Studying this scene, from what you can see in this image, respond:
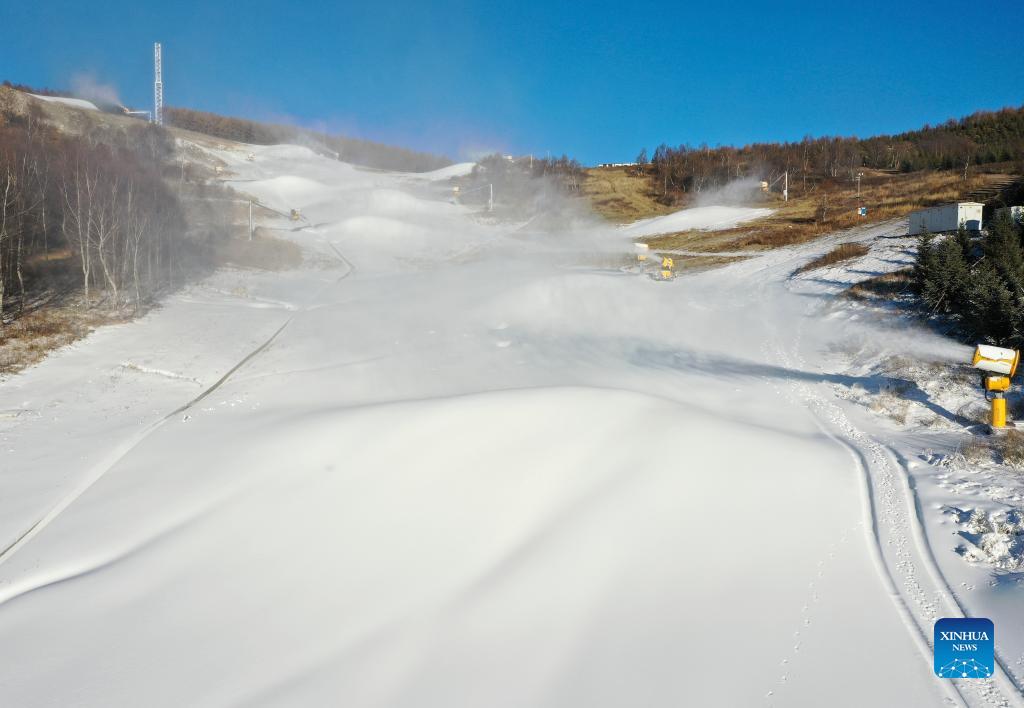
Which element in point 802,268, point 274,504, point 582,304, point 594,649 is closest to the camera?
point 594,649

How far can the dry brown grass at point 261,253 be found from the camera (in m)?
34.8

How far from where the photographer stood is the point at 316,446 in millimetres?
9938

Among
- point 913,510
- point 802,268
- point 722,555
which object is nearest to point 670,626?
point 722,555

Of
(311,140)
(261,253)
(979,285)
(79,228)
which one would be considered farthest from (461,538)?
(311,140)

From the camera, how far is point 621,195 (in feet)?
213

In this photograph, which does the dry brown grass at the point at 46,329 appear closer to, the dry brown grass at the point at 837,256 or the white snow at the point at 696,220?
the dry brown grass at the point at 837,256

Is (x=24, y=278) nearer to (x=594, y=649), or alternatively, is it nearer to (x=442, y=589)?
(x=442, y=589)

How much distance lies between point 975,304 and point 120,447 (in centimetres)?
1768

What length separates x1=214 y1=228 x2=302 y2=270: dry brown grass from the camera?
34.8 meters

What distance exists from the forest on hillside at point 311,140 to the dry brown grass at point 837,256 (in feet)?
246

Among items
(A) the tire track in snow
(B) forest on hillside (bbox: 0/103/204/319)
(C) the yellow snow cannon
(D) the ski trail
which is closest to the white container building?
(C) the yellow snow cannon

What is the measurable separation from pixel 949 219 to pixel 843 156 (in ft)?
171

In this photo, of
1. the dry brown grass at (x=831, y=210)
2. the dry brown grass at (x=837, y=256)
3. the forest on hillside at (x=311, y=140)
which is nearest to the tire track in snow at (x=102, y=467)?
the dry brown grass at (x=837, y=256)

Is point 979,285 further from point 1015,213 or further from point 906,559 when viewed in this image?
point 906,559
